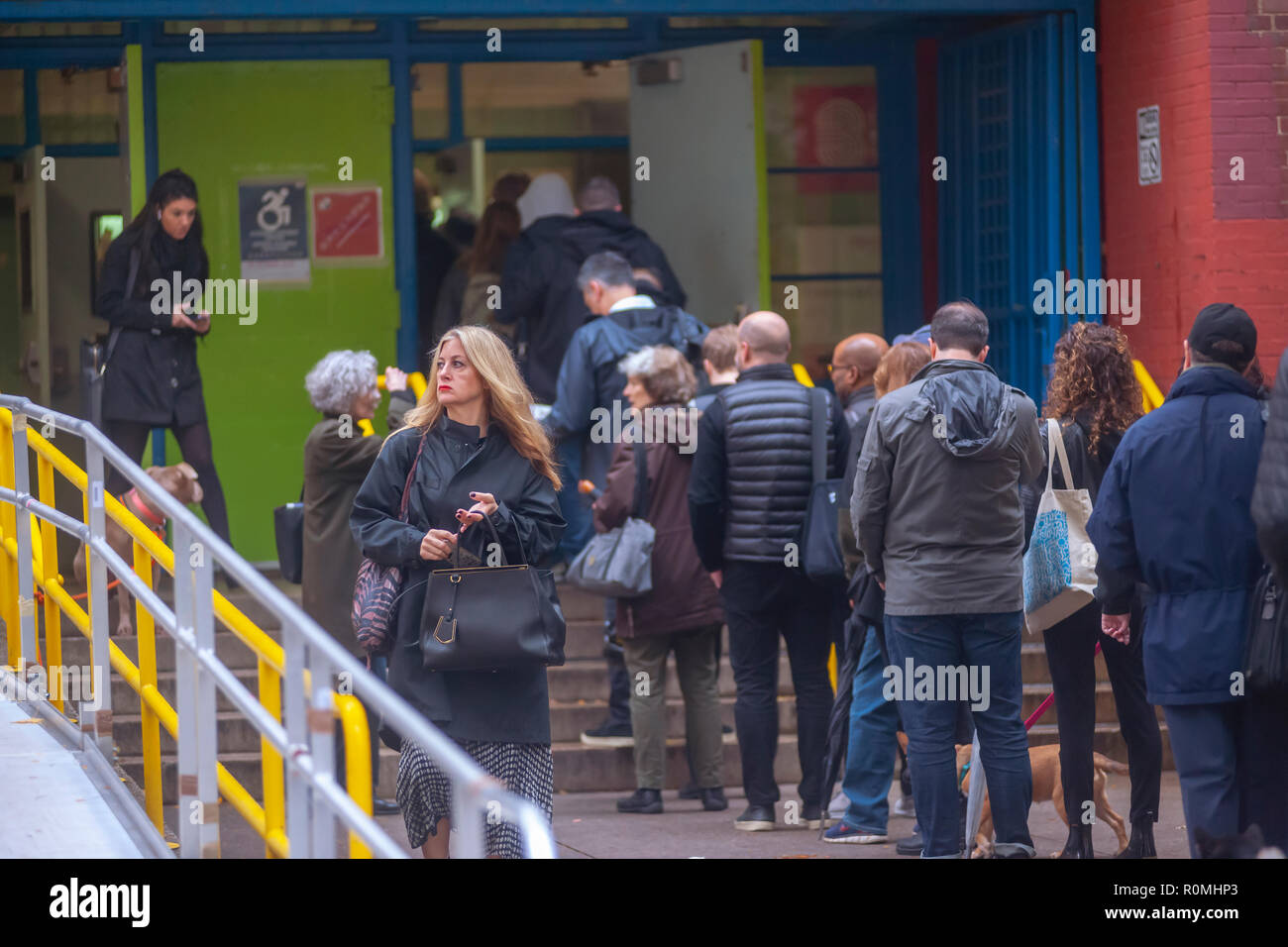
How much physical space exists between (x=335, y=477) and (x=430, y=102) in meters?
4.51

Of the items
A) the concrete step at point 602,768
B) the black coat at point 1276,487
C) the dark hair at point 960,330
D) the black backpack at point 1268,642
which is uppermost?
the dark hair at point 960,330

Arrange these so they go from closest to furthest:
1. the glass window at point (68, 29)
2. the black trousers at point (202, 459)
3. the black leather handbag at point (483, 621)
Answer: the black leather handbag at point (483, 621)
the black trousers at point (202, 459)
the glass window at point (68, 29)

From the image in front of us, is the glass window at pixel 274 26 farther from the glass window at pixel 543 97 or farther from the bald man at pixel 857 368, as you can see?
the bald man at pixel 857 368

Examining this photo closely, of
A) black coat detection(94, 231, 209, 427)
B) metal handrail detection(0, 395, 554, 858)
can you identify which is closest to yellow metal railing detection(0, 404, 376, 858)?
metal handrail detection(0, 395, 554, 858)

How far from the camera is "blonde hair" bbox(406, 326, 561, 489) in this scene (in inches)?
196

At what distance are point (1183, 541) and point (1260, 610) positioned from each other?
0.98 ft

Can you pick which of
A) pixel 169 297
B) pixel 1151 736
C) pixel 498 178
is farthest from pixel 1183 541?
pixel 498 178

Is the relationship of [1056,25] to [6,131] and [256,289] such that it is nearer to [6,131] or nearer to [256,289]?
[256,289]

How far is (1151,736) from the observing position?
6.31 metres

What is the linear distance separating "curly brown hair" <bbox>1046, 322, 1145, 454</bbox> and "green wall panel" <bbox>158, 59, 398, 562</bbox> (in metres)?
5.20

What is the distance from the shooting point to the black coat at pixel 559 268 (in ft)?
29.9

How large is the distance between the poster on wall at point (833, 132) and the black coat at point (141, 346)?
407cm
